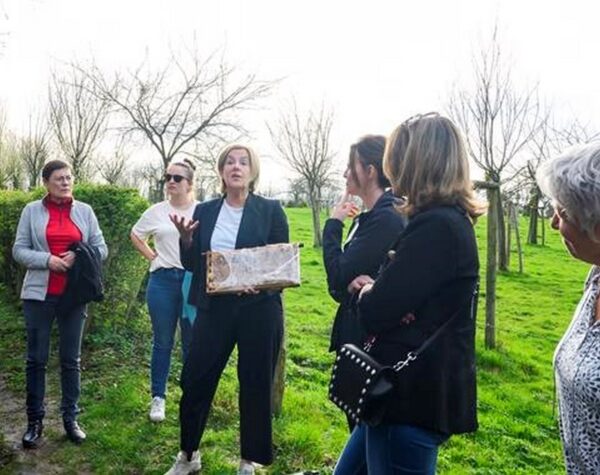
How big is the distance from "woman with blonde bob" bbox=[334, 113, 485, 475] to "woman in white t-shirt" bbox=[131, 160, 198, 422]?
2.87 meters

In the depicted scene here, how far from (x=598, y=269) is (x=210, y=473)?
2795 millimetres

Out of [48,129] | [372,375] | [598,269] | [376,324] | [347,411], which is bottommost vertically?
[347,411]

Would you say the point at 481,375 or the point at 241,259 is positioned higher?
the point at 241,259

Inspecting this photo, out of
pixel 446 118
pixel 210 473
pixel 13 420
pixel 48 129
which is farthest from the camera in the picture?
pixel 48 129

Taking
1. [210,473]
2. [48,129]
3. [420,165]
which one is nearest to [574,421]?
[420,165]

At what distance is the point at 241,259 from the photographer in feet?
11.5

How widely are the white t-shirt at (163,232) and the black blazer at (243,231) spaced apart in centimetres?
107

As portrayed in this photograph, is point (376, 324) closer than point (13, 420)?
Yes

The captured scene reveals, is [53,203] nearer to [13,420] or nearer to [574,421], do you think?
[13,420]

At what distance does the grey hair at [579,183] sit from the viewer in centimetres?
167

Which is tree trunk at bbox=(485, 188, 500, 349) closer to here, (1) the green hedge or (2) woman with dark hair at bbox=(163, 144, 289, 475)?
(1) the green hedge

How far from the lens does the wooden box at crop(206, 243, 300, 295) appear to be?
3490 mm

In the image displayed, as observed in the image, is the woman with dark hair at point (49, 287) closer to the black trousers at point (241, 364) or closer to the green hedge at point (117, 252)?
the black trousers at point (241, 364)

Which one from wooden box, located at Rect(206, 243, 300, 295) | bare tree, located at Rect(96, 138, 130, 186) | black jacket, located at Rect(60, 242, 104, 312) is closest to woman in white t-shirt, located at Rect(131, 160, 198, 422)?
black jacket, located at Rect(60, 242, 104, 312)
